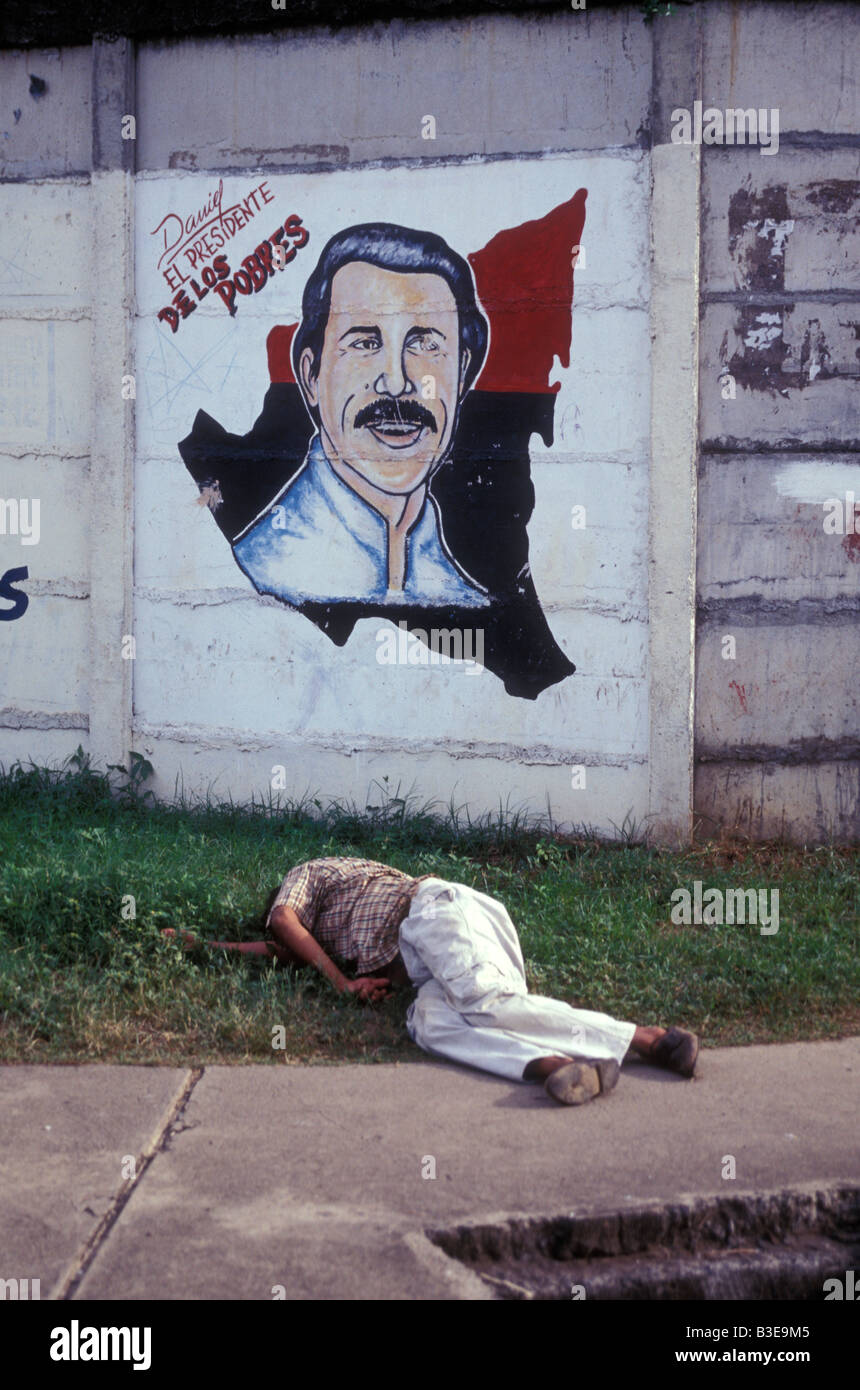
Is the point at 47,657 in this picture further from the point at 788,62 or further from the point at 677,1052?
the point at 788,62

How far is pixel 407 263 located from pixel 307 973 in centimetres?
368

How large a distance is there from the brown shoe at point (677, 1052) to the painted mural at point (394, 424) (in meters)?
2.76

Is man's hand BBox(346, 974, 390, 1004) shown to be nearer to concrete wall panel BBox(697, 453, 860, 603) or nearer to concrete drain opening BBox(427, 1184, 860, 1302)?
concrete drain opening BBox(427, 1184, 860, 1302)

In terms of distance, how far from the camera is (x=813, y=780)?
616 cm

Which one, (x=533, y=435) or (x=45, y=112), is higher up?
(x=45, y=112)

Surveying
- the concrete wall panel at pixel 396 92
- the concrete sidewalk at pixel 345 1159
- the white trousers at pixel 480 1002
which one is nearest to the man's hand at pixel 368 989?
the white trousers at pixel 480 1002

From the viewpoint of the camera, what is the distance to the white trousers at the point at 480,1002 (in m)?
3.66

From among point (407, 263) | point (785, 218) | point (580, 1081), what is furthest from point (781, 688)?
point (580, 1081)

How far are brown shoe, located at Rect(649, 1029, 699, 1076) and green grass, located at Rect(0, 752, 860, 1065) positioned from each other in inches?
12.9

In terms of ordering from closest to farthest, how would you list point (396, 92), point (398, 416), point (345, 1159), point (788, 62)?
1. point (345, 1159)
2. point (788, 62)
3. point (396, 92)
4. point (398, 416)

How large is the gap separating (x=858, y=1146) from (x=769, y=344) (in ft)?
13.2

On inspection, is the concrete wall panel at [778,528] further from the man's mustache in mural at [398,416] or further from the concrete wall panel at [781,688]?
the man's mustache in mural at [398,416]

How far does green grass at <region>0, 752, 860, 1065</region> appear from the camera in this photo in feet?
13.1

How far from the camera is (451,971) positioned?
12.4 feet
